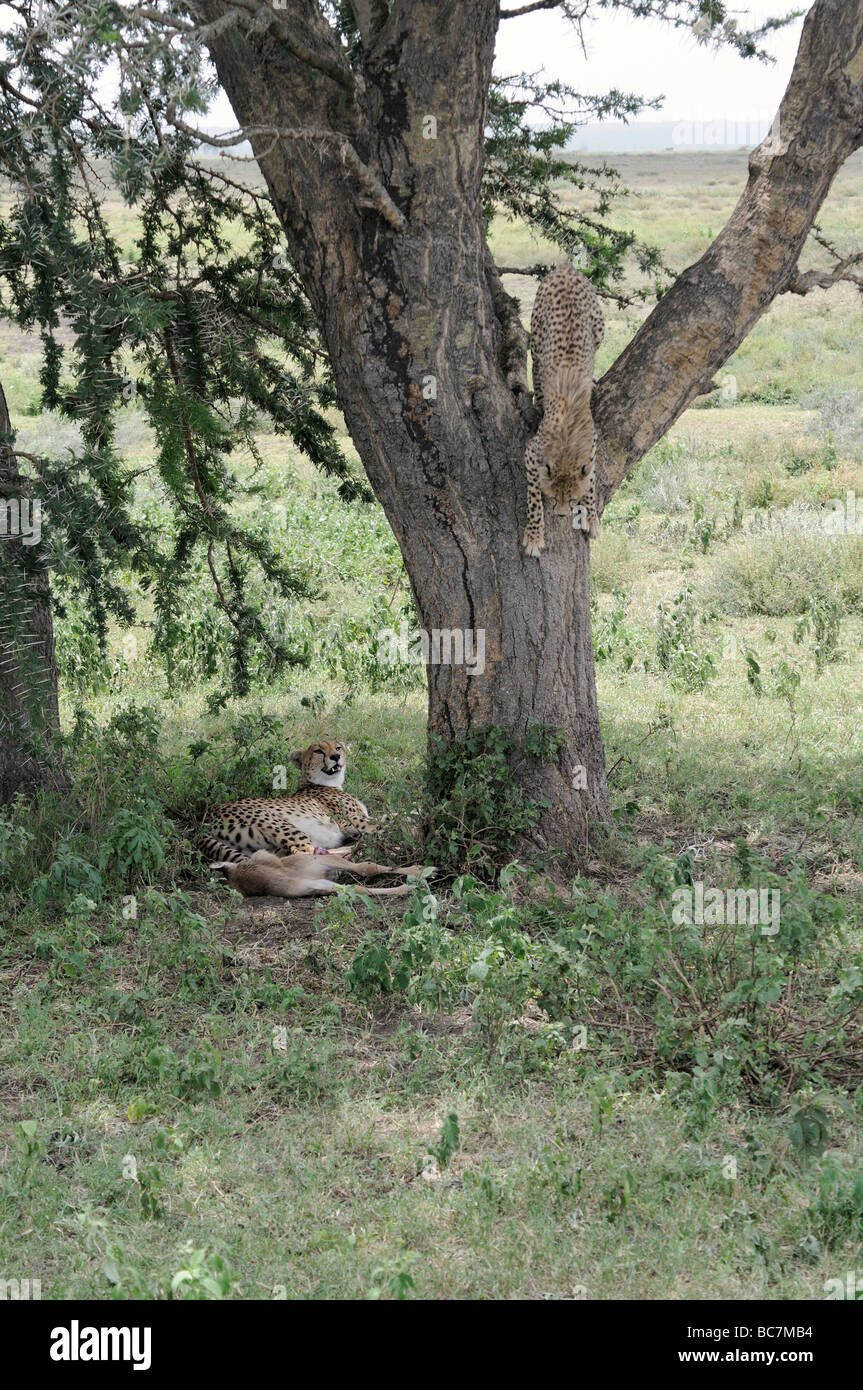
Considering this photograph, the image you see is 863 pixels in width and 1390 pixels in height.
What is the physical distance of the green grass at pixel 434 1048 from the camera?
3326 millimetres

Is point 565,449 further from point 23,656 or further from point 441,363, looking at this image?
point 23,656

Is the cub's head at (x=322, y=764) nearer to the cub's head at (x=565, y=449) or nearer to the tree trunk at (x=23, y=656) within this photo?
the tree trunk at (x=23, y=656)

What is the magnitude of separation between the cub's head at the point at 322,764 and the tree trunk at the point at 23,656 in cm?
131

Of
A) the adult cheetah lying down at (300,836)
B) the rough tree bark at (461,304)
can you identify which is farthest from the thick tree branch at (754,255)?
the adult cheetah lying down at (300,836)

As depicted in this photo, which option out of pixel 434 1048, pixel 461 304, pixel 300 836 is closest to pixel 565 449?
pixel 461 304

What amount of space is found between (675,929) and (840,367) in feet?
60.4

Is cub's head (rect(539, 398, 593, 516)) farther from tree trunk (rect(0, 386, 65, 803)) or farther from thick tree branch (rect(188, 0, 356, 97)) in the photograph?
tree trunk (rect(0, 386, 65, 803))

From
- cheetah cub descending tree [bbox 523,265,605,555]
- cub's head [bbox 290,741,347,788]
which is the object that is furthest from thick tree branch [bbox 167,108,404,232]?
cub's head [bbox 290,741,347,788]

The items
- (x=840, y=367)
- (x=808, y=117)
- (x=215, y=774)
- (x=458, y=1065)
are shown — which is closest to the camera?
(x=458, y=1065)

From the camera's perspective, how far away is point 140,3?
4309mm

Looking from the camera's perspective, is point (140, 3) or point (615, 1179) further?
point (140, 3)

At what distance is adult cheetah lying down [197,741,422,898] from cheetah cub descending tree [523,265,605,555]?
5.83 ft

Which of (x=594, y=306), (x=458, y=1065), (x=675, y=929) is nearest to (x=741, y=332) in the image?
(x=594, y=306)

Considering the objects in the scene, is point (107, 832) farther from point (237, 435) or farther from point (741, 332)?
point (741, 332)
